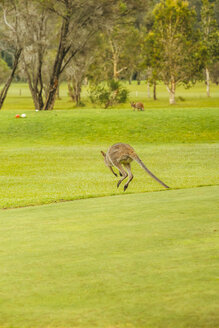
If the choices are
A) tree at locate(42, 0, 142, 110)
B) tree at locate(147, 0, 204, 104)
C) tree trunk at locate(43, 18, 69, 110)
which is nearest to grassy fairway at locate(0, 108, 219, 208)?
tree at locate(42, 0, 142, 110)

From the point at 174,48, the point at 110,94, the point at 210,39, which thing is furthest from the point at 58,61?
the point at 210,39

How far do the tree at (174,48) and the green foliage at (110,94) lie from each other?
15.8 m

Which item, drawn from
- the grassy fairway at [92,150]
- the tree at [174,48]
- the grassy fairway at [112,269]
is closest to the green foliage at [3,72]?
the tree at [174,48]

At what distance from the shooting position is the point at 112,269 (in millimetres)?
5875

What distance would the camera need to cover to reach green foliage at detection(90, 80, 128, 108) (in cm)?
5362

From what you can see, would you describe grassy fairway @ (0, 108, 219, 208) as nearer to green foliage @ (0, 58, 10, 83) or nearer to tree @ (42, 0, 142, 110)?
tree @ (42, 0, 142, 110)

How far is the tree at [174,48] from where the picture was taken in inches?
2719

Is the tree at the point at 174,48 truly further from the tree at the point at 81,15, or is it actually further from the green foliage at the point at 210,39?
the tree at the point at 81,15

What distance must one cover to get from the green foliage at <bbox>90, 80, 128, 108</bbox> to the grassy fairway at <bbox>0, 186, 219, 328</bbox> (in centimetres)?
4431

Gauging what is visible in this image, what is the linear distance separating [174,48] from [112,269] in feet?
214

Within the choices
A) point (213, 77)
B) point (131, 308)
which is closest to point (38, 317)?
point (131, 308)

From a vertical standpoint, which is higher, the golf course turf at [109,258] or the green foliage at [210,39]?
the green foliage at [210,39]

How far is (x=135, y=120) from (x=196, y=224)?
28902mm

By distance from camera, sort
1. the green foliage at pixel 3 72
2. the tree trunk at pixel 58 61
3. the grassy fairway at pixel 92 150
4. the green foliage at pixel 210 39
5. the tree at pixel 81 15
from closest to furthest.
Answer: the grassy fairway at pixel 92 150, the tree at pixel 81 15, the tree trunk at pixel 58 61, the green foliage at pixel 210 39, the green foliage at pixel 3 72
